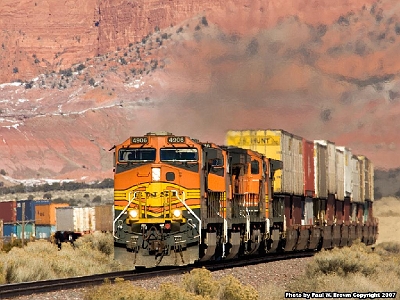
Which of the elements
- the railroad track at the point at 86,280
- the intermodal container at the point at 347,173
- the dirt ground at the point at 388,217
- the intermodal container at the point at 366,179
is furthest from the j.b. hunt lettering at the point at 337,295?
the dirt ground at the point at 388,217

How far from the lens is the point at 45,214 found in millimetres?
93500

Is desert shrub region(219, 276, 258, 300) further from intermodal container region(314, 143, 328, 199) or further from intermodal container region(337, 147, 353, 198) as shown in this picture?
intermodal container region(337, 147, 353, 198)

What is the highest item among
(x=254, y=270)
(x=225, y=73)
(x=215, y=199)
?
(x=225, y=73)

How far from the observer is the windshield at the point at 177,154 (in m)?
32.3

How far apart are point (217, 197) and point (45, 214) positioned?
6167cm

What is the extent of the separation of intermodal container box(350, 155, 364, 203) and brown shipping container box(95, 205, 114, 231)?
20.9m

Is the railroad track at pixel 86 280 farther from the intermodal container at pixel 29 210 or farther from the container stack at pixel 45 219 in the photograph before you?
the intermodal container at pixel 29 210

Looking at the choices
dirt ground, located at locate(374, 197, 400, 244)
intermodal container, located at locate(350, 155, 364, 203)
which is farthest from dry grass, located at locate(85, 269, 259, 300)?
dirt ground, located at locate(374, 197, 400, 244)

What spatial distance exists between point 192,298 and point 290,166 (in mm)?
25707

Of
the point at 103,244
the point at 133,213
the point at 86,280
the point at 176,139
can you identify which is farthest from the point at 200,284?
the point at 103,244

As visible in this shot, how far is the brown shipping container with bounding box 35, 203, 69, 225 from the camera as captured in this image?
92188 millimetres

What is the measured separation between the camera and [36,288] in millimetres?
25219

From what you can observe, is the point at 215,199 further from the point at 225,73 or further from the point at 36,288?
the point at 225,73

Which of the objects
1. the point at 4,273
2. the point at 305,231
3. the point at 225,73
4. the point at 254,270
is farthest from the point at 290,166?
the point at 225,73
